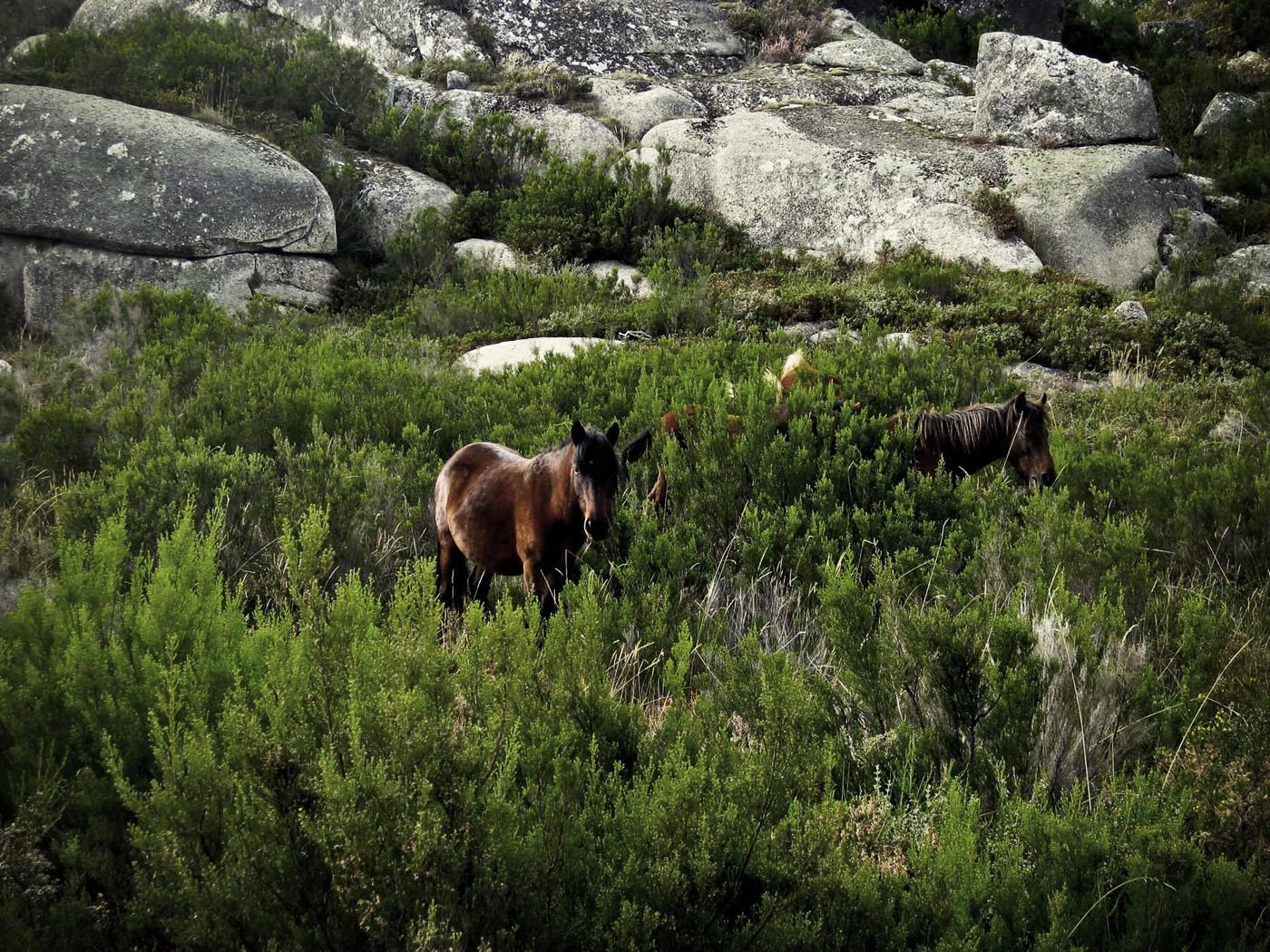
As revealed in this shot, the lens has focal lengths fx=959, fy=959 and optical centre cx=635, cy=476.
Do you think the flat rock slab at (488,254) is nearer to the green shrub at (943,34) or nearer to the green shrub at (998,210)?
the green shrub at (998,210)

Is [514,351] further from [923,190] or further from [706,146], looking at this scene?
[923,190]

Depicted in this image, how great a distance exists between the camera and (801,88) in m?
19.2

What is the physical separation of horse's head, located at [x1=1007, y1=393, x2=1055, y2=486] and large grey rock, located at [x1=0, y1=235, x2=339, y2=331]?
9281mm

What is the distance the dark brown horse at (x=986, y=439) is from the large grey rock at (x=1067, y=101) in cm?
1211

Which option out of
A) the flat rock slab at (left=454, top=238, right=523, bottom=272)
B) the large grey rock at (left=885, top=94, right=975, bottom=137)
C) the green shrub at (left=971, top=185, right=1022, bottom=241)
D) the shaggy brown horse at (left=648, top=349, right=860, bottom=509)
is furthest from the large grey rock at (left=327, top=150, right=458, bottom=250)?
the shaggy brown horse at (left=648, top=349, right=860, bottom=509)

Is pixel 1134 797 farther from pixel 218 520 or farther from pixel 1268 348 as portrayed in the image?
pixel 1268 348

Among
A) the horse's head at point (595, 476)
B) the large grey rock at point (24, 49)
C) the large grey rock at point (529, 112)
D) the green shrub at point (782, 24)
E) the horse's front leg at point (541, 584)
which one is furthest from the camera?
the green shrub at point (782, 24)

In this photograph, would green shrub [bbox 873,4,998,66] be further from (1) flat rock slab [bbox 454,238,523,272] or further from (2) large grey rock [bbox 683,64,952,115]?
(1) flat rock slab [bbox 454,238,523,272]

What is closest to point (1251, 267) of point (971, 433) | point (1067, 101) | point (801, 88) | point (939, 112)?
point (1067, 101)

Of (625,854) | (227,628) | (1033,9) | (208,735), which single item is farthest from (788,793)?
(1033,9)

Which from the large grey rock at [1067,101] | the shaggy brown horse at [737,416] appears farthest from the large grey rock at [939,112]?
the shaggy brown horse at [737,416]

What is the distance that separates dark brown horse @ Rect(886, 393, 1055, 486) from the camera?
20.1ft

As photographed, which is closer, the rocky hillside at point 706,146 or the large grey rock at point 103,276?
the large grey rock at point 103,276

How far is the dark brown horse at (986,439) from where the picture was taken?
6141 millimetres
